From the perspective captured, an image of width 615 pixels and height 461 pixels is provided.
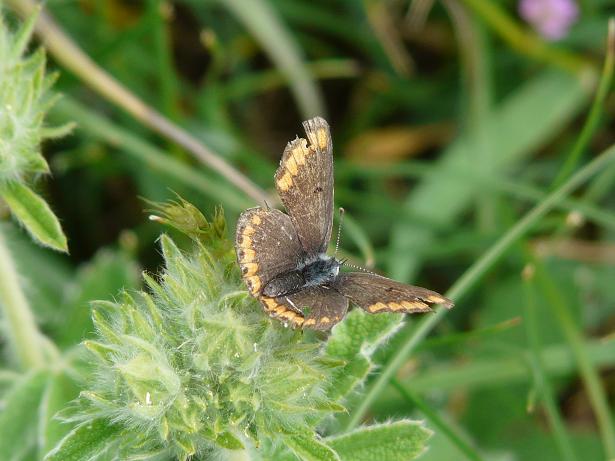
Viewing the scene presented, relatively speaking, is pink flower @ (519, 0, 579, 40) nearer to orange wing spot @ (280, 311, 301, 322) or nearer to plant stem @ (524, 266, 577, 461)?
plant stem @ (524, 266, 577, 461)

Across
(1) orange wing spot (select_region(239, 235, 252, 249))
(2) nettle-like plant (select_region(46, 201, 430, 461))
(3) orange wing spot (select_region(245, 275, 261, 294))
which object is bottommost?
(2) nettle-like plant (select_region(46, 201, 430, 461))

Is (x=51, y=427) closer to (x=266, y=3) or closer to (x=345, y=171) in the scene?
(x=345, y=171)

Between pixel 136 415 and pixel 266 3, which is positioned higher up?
pixel 266 3

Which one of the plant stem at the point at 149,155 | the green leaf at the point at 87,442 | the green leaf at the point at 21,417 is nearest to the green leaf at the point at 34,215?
the green leaf at the point at 87,442

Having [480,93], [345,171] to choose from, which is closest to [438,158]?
[480,93]

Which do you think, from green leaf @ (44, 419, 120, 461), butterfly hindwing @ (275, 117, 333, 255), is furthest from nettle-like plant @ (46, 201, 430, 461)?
butterfly hindwing @ (275, 117, 333, 255)

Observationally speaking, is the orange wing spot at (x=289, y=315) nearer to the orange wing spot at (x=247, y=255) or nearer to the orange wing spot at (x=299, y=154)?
the orange wing spot at (x=247, y=255)
